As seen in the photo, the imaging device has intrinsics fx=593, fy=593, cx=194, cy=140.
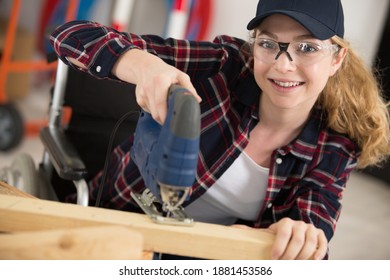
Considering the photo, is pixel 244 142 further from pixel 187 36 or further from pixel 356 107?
pixel 187 36

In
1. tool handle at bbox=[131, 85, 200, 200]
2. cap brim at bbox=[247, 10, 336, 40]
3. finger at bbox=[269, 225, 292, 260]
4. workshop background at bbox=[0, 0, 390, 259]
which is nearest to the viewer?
tool handle at bbox=[131, 85, 200, 200]

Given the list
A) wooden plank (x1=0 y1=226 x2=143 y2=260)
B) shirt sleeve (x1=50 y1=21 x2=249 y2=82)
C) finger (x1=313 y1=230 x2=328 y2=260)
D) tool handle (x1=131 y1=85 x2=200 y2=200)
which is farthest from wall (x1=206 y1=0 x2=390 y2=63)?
wooden plank (x1=0 y1=226 x2=143 y2=260)

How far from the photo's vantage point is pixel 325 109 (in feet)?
4.78

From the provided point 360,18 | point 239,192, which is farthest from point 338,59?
point 360,18

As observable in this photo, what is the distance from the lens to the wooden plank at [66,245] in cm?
64

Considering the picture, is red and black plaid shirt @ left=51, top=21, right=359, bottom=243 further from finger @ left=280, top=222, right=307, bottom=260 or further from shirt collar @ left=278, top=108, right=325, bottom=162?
finger @ left=280, top=222, right=307, bottom=260

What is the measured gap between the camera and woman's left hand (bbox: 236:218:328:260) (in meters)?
0.95

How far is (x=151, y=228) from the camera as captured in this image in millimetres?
867

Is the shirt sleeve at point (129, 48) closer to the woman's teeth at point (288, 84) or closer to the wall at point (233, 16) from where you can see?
the woman's teeth at point (288, 84)

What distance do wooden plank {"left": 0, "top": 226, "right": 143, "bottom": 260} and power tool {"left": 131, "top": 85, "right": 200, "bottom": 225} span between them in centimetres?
18

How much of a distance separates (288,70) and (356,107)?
300 mm
